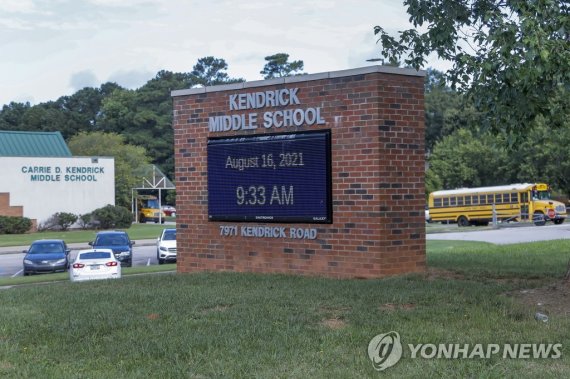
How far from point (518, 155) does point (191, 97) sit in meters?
48.5

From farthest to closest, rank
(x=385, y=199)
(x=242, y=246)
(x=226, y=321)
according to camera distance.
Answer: (x=242, y=246) < (x=385, y=199) < (x=226, y=321)

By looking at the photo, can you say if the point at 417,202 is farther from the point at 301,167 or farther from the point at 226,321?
the point at 226,321

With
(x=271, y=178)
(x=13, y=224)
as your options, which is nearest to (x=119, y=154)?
(x=13, y=224)

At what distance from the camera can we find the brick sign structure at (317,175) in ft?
39.6

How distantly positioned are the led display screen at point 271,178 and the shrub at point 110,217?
39.7m

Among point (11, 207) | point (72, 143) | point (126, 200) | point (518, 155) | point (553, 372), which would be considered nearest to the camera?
point (553, 372)

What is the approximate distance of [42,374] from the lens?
6648 millimetres

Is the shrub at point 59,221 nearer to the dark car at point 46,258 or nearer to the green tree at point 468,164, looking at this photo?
the dark car at point 46,258

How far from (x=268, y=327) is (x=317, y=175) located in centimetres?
485

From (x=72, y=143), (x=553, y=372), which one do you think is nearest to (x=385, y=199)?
(x=553, y=372)

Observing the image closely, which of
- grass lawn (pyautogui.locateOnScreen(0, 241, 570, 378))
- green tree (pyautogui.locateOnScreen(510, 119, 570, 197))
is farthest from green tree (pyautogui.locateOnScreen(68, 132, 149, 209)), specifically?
grass lawn (pyautogui.locateOnScreen(0, 241, 570, 378))

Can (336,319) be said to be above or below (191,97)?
below

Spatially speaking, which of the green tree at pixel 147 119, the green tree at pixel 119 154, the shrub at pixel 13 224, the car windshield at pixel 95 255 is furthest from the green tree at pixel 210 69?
the car windshield at pixel 95 255

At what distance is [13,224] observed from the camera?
1896 inches
